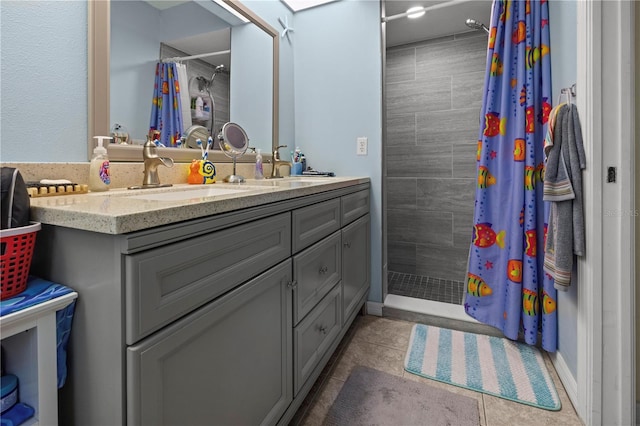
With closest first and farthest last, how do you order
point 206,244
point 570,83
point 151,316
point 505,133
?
point 151,316
point 206,244
point 570,83
point 505,133

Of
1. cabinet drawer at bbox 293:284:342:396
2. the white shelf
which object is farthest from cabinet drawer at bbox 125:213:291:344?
cabinet drawer at bbox 293:284:342:396

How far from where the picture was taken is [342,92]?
226cm

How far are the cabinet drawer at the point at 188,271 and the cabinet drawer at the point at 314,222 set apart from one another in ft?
0.61

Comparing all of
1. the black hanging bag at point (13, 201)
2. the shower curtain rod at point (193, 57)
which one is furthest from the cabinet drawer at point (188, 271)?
the shower curtain rod at point (193, 57)

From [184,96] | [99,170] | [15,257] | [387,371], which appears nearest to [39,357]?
[15,257]

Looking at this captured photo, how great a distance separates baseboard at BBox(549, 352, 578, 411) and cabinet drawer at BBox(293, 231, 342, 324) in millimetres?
1089

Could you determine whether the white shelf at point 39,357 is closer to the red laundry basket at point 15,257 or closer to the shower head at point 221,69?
the red laundry basket at point 15,257

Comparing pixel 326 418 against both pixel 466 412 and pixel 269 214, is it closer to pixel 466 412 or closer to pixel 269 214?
pixel 466 412

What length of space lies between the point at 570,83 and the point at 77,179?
1964mm

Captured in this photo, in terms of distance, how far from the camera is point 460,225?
2871 mm

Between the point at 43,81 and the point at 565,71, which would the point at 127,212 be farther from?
the point at 565,71

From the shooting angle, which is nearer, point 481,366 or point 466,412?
point 466,412

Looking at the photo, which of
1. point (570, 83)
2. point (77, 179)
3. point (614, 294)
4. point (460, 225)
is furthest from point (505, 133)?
point (77, 179)

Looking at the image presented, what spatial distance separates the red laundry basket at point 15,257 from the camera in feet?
2.05
